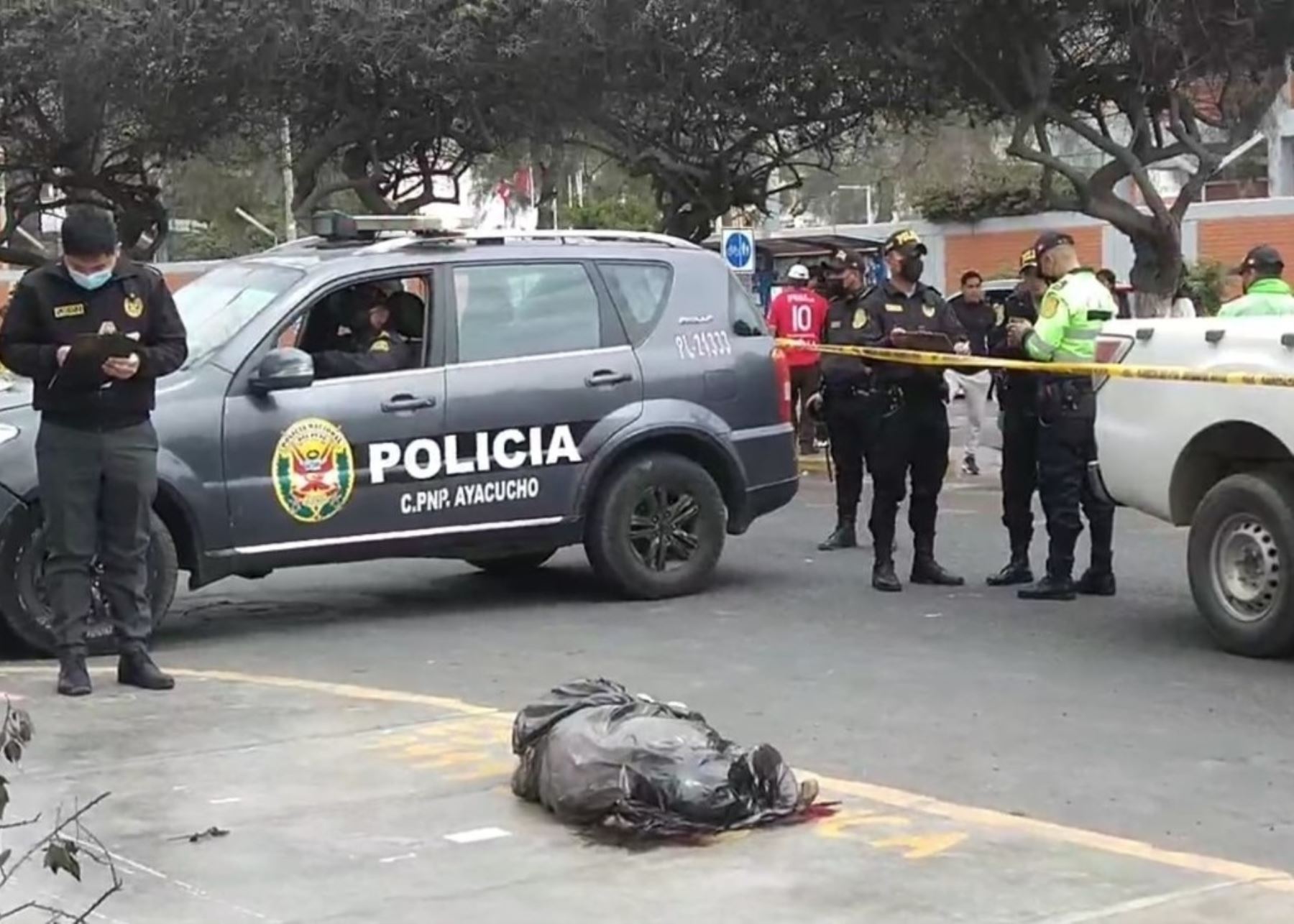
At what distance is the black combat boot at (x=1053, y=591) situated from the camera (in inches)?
412

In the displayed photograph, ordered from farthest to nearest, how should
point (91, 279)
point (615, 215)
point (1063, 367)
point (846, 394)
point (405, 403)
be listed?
point (615, 215), point (846, 394), point (1063, 367), point (405, 403), point (91, 279)

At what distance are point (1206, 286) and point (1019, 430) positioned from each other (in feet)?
77.0

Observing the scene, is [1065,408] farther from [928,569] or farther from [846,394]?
[846,394]

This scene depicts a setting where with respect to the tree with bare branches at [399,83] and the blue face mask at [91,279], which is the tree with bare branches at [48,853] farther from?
the tree with bare branches at [399,83]

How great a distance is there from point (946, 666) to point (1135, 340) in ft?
5.73

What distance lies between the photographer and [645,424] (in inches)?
407

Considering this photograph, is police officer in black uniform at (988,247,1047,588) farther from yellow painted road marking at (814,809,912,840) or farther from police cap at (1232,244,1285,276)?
yellow painted road marking at (814,809,912,840)

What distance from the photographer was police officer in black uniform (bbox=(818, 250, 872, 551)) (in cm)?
1128

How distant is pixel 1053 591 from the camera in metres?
10.5

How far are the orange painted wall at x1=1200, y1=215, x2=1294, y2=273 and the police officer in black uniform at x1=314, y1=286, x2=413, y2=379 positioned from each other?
93.0ft

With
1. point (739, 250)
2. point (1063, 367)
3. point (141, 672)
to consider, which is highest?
point (739, 250)

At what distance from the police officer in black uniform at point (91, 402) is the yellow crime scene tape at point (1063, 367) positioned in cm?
392

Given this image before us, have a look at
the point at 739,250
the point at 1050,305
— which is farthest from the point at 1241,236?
the point at 1050,305


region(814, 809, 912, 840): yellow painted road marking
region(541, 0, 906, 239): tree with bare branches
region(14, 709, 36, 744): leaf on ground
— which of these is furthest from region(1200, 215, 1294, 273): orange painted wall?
region(14, 709, 36, 744): leaf on ground
